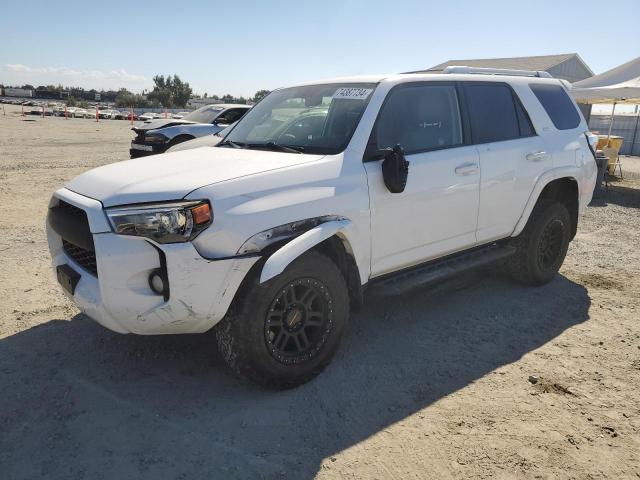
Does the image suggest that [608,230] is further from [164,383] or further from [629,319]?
[164,383]

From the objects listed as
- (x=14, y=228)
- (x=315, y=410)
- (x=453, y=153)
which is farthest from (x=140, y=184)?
(x=14, y=228)

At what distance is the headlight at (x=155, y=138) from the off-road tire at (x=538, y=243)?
8.22m

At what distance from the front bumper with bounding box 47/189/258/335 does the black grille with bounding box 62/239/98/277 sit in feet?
0.57

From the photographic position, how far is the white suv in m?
2.68

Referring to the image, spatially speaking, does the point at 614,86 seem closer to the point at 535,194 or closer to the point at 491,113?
the point at 535,194

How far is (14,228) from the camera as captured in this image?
6.39 m

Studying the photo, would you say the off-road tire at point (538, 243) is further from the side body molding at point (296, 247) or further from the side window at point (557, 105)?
the side body molding at point (296, 247)

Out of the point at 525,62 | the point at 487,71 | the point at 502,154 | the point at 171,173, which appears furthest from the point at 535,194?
the point at 525,62

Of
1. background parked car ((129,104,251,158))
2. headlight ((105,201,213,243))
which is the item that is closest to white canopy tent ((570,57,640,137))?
background parked car ((129,104,251,158))

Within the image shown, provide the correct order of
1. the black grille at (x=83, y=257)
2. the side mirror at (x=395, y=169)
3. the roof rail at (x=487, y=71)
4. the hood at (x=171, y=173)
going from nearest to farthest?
1. the hood at (x=171, y=173)
2. the black grille at (x=83, y=257)
3. the side mirror at (x=395, y=169)
4. the roof rail at (x=487, y=71)

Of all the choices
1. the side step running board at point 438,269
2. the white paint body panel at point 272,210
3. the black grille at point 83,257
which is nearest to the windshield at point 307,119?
the white paint body panel at point 272,210

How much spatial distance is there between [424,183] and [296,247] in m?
1.24

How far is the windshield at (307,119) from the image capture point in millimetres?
3467

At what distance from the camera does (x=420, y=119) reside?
3777 millimetres
